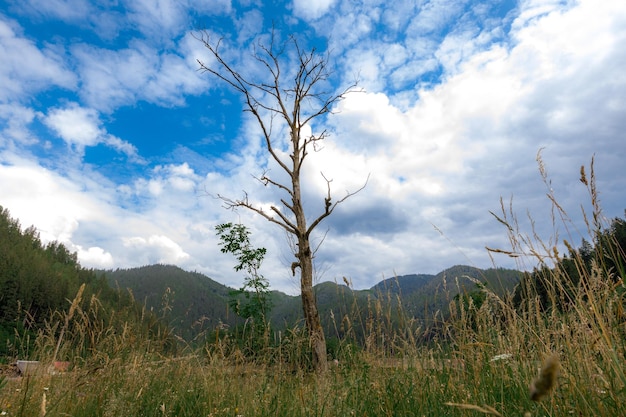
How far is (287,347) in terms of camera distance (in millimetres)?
5082

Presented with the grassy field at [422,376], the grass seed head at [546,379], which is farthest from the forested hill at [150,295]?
the grass seed head at [546,379]

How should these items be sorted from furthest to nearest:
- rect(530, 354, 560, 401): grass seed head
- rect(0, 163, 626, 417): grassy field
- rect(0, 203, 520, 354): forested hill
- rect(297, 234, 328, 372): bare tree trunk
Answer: rect(297, 234, 328, 372): bare tree trunk, rect(0, 203, 520, 354): forested hill, rect(0, 163, 626, 417): grassy field, rect(530, 354, 560, 401): grass seed head

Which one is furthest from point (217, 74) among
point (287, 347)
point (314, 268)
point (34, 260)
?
point (34, 260)

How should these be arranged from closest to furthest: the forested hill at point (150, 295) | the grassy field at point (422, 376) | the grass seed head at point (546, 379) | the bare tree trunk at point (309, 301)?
1. the grass seed head at point (546, 379)
2. the grassy field at point (422, 376)
3. the forested hill at point (150, 295)
4. the bare tree trunk at point (309, 301)

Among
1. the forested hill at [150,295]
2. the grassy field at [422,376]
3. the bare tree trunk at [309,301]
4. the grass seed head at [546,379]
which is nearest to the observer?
the grass seed head at [546,379]

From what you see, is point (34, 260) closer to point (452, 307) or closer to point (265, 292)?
point (265, 292)

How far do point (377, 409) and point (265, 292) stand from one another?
1436 cm

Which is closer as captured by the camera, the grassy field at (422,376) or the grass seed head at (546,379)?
the grass seed head at (546,379)

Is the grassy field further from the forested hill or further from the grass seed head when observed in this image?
the grass seed head

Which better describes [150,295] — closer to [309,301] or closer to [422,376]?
[309,301]

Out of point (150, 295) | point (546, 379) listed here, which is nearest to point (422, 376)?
point (546, 379)

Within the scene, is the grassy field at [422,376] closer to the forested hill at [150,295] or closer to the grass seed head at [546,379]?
the forested hill at [150,295]

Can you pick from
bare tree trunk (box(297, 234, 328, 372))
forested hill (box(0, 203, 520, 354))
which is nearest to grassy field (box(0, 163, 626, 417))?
forested hill (box(0, 203, 520, 354))

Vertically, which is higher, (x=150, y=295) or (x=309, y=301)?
(x=150, y=295)
